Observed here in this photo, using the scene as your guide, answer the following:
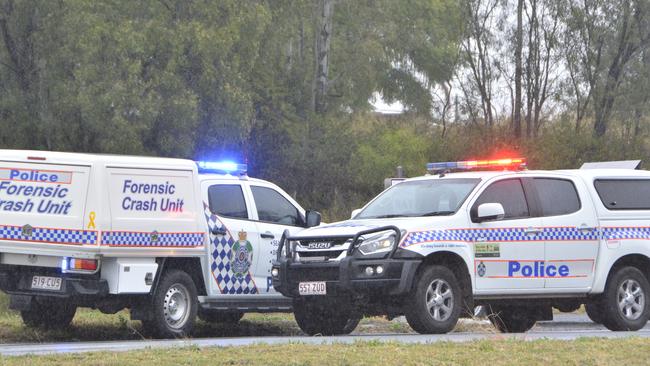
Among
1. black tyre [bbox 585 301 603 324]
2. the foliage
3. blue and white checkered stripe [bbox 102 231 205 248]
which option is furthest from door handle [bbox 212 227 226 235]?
the foliage

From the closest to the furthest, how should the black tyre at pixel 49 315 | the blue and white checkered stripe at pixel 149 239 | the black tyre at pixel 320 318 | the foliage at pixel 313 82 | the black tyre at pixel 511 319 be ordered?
the blue and white checkered stripe at pixel 149 239 < the black tyre at pixel 320 318 < the black tyre at pixel 49 315 < the black tyre at pixel 511 319 < the foliage at pixel 313 82

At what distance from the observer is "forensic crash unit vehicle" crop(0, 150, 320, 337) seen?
14.2 metres

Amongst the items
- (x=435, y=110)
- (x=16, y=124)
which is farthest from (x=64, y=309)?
(x=435, y=110)

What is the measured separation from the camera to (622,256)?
51.8 feet

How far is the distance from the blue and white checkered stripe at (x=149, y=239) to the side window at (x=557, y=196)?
13.2ft

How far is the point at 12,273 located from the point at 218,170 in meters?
3.01

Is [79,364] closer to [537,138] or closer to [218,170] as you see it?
[218,170]

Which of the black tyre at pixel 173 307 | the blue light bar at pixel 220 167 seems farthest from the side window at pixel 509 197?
the black tyre at pixel 173 307

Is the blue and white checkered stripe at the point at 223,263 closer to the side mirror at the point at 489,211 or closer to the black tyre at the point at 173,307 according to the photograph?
the black tyre at the point at 173,307

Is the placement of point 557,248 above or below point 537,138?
below

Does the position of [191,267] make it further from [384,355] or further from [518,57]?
[518,57]

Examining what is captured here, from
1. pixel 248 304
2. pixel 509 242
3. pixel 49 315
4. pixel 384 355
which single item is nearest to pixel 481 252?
pixel 509 242

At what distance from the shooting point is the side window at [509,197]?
15.0 m

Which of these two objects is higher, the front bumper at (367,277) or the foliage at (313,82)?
the foliage at (313,82)
